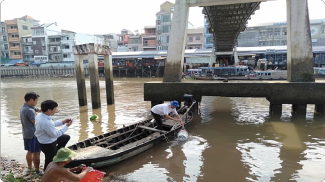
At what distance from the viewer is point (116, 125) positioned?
32.3 ft

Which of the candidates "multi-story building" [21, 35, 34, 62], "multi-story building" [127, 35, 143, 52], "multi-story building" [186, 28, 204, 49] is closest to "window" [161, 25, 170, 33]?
"multi-story building" [186, 28, 204, 49]

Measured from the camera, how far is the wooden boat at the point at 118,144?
5152 mm

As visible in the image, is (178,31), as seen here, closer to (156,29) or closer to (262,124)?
(262,124)

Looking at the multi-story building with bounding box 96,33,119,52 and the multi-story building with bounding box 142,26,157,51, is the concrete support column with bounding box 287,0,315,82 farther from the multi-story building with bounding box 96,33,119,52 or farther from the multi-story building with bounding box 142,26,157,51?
the multi-story building with bounding box 96,33,119,52

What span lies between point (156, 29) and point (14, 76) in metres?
37.0

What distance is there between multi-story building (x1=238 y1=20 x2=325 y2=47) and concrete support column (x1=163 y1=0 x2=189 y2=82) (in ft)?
128

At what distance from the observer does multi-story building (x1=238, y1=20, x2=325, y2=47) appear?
4028 cm

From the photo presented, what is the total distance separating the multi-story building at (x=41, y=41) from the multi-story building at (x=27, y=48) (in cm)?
198

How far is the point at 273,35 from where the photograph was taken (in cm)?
4278

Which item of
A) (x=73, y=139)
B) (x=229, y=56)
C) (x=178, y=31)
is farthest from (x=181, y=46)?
(x=229, y=56)

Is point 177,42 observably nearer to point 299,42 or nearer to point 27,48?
point 299,42

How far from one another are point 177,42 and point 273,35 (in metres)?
40.3

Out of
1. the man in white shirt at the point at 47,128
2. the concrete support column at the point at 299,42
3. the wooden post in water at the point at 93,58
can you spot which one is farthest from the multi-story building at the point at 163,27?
the man in white shirt at the point at 47,128

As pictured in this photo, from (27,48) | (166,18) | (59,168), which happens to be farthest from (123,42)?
(59,168)
